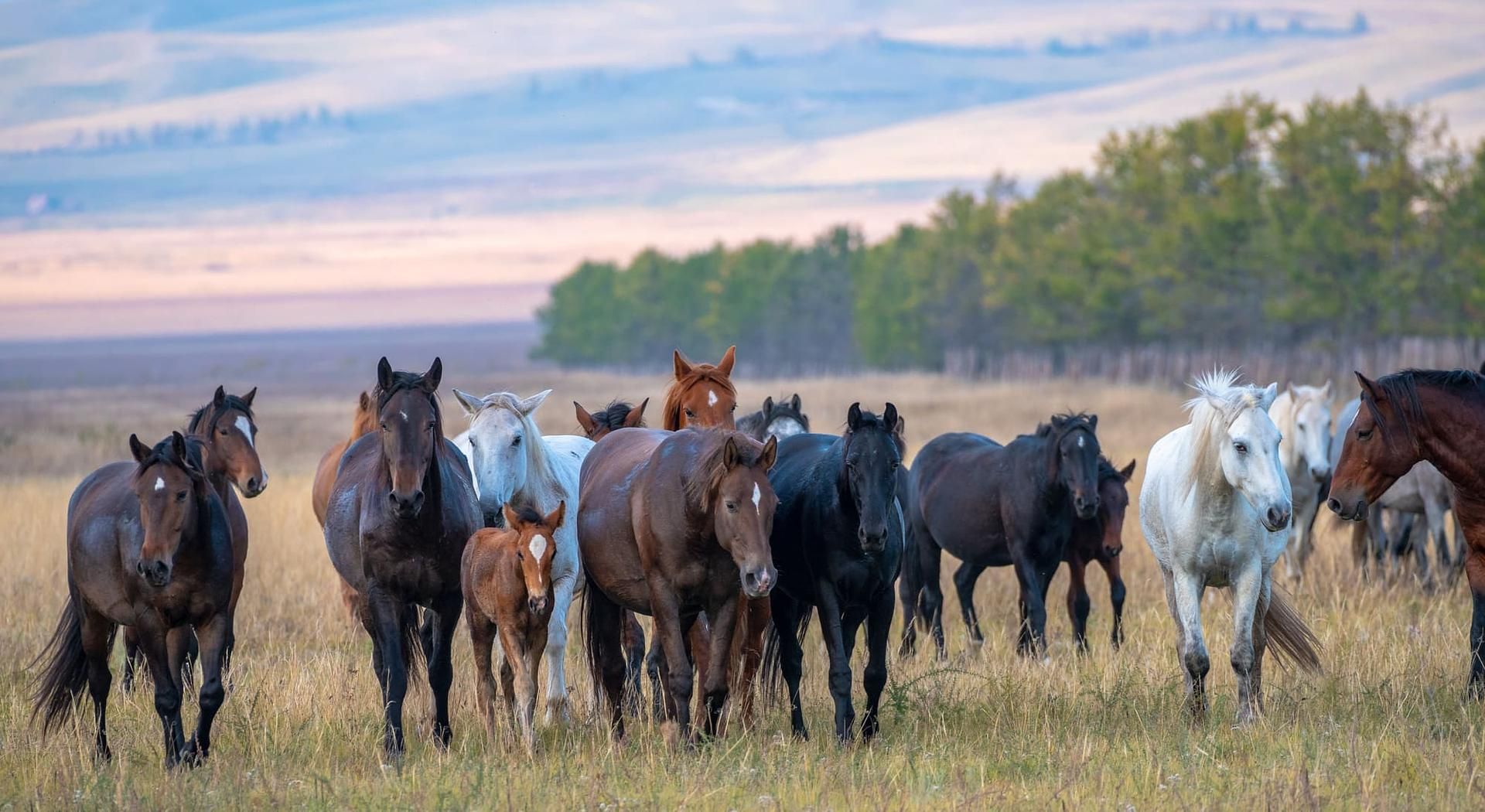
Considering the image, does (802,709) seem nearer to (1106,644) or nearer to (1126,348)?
(1106,644)

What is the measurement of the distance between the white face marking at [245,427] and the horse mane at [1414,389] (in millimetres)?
7160

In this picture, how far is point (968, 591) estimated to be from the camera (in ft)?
36.4

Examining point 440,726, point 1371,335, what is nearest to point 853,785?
point 440,726

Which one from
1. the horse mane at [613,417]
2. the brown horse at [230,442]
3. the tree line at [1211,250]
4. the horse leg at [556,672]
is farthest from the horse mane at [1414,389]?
the tree line at [1211,250]

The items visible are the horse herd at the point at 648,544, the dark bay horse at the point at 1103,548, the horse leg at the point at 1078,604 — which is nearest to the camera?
the horse herd at the point at 648,544

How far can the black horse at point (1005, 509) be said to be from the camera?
9.82 metres

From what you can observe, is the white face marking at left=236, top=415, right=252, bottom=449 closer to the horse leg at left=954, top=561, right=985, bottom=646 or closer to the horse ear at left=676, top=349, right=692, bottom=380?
the horse ear at left=676, top=349, right=692, bottom=380

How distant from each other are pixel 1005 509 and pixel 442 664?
4.63 meters

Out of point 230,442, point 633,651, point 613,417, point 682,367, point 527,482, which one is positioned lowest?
point 633,651

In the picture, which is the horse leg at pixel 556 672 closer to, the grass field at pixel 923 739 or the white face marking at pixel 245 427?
the grass field at pixel 923 739

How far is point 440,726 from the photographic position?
723 centimetres

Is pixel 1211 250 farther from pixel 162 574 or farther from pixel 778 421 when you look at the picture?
pixel 162 574

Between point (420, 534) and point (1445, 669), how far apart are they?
19.5ft

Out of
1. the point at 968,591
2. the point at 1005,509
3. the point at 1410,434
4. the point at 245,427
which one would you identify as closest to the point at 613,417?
the point at 245,427
